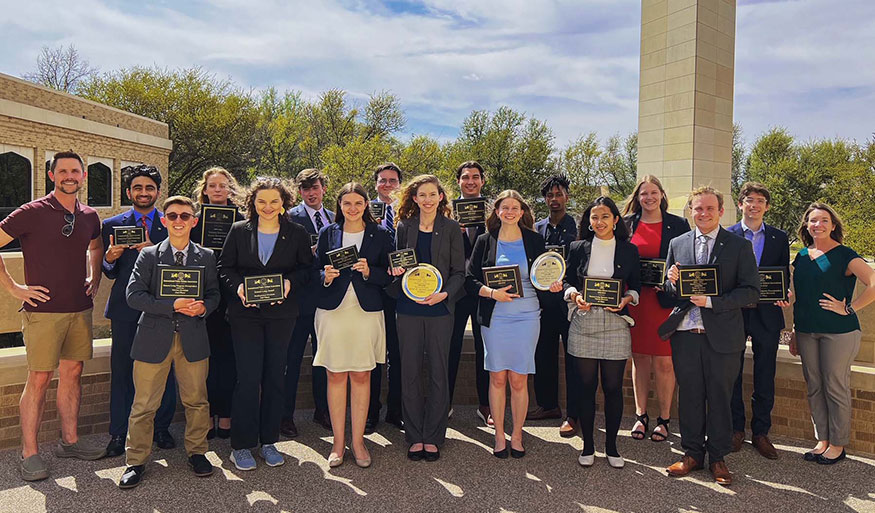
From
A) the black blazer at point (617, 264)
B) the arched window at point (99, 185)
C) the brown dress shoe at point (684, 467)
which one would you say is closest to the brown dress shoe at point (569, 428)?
the brown dress shoe at point (684, 467)

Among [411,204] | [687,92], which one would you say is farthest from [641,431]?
[687,92]

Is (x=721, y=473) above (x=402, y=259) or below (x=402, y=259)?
below

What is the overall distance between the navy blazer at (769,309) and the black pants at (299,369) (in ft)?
12.0

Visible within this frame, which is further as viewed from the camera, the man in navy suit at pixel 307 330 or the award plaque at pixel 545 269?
the man in navy suit at pixel 307 330

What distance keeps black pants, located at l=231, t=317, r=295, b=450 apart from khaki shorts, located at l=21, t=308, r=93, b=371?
3.90 feet

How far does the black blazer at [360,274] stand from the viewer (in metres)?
4.41

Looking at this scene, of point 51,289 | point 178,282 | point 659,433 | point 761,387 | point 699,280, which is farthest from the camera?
point 659,433

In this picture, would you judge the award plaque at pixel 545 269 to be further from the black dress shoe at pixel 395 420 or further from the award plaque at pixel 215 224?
the award plaque at pixel 215 224

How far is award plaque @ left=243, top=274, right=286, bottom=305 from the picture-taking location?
4090 mm

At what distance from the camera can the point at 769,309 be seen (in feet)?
15.3

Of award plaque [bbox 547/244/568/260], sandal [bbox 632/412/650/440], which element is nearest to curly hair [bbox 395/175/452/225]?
award plaque [bbox 547/244/568/260]

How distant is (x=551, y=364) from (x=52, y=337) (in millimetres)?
4157

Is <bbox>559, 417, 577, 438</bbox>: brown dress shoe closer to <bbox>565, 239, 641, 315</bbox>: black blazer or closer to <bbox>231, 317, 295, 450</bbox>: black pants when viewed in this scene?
<bbox>565, 239, 641, 315</bbox>: black blazer

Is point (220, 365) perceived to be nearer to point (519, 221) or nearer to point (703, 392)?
point (519, 221)
